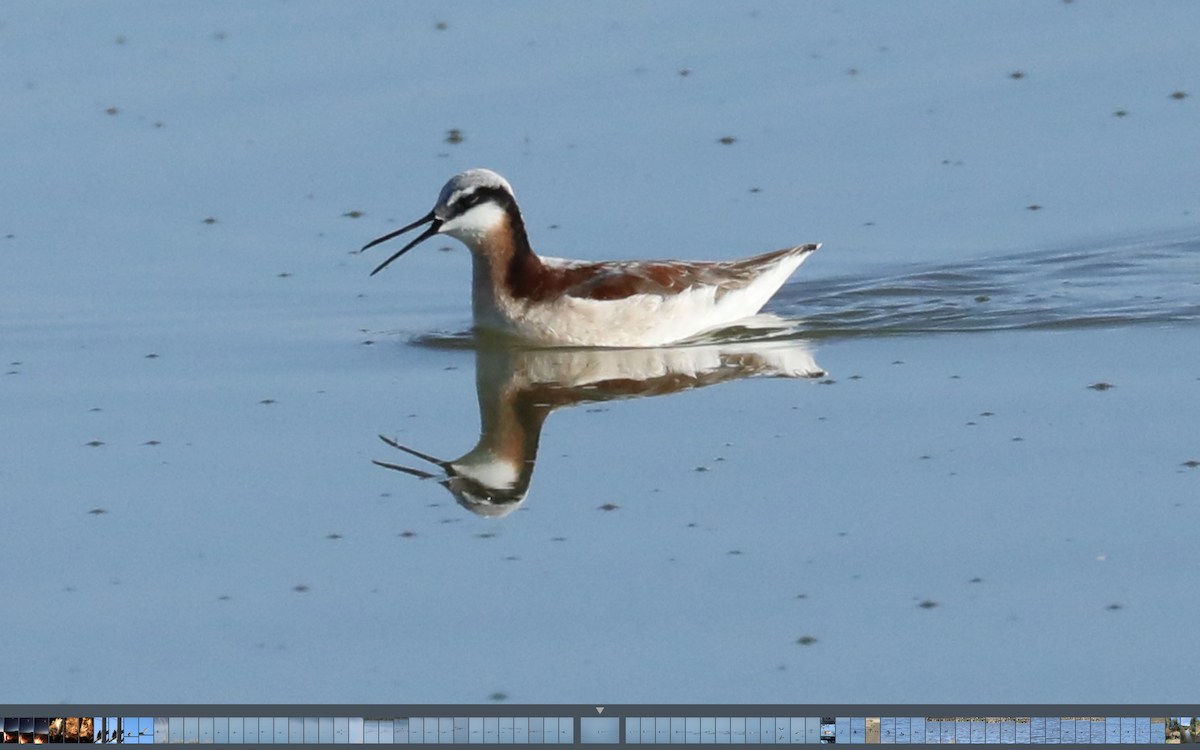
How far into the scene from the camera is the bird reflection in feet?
38.1

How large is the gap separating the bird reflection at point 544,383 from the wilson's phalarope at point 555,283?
19 cm

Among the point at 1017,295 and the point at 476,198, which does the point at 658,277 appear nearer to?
the point at 476,198

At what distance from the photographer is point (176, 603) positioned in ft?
32.3

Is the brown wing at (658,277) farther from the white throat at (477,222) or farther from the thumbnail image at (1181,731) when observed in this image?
the thumbnail image at (1181,731)

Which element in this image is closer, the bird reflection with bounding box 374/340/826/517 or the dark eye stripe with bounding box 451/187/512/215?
the bird reflection with bounding box 374/340/826/517

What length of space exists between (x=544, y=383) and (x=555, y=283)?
0.90 meters

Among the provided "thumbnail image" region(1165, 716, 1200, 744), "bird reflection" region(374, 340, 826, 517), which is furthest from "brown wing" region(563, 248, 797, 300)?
"thumbnail image" region(1165, 716, 1200, 744)

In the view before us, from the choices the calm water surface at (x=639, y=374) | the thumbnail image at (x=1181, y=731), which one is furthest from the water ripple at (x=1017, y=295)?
the thumbnail image at (x=1181, y=731)

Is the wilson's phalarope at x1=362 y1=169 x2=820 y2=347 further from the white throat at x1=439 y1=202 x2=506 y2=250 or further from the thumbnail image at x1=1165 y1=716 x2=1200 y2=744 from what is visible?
the thumbnail image at x1=1165 y1=716 x2=1200 y2=744

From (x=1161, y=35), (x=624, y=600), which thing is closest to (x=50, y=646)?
(x=624, y=600)

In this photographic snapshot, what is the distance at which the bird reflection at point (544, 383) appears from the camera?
11617 millimetres

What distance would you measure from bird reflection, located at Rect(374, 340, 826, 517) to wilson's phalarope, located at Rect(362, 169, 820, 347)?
0.61ft

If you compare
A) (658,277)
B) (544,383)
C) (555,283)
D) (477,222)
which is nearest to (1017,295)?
(658,277)

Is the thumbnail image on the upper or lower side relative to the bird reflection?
lower
